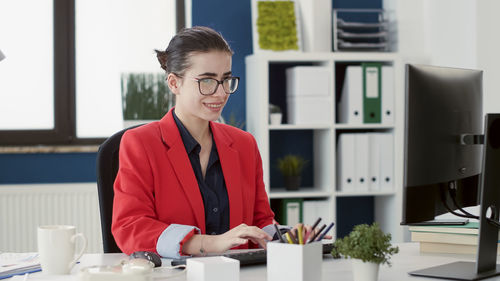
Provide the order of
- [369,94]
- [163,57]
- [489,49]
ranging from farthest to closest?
1. [369,94]
2. [489,49]
3. [163,57]

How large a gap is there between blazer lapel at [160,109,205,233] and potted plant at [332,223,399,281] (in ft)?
1.91

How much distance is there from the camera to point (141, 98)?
140 inches

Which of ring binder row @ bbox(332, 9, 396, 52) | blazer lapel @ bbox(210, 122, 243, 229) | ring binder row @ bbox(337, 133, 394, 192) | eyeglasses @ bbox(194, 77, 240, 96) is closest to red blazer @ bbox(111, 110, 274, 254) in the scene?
blazer lapel @ bbox(210, 122, 243, 229)

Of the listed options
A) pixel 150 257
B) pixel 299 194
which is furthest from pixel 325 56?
pixel 150 257

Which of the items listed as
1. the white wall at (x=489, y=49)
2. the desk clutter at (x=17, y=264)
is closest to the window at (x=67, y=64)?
the white wall at (x=489, y=49)

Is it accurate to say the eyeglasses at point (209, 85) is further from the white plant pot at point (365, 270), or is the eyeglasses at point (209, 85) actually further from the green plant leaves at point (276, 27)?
the green plant leaves at point (276, 27)

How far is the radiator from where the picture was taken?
361 cm

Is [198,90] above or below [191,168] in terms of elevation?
above

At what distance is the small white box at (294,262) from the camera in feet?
3.92

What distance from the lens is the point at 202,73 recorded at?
1826mm

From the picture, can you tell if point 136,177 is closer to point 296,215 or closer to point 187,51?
point 187,51

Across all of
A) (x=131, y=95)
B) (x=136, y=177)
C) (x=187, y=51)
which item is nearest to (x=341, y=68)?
(x=131, y=95)

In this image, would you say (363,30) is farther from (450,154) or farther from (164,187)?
(450,154)

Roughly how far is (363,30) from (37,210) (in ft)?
7.08
